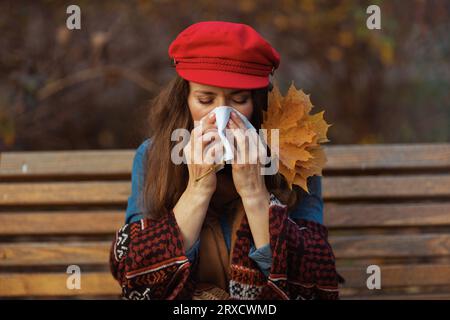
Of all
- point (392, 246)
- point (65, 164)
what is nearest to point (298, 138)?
point (392, 246)

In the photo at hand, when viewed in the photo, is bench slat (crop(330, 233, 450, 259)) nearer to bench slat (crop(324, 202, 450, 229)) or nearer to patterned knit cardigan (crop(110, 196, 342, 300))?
bench slat (crop(324, 202, 450, 229))

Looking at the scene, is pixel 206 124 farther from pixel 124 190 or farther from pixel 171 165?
pixel 124 190

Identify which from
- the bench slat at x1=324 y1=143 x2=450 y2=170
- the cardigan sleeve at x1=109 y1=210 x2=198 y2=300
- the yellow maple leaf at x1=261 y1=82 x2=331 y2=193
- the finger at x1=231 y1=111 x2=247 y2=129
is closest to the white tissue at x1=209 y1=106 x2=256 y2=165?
the finger at x1=231 y1=111 x2=247 y2=129

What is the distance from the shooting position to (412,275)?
2686 millimetres

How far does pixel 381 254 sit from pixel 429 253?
→ 192mm

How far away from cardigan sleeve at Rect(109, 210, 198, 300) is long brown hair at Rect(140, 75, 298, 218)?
0.39 ft

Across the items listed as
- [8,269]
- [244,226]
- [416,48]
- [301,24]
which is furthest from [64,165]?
[416,48]

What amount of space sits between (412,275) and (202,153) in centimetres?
115

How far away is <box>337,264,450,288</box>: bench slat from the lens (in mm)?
2680

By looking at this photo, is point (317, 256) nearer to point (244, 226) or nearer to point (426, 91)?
point (244, 226)

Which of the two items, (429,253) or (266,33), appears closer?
(429,253)

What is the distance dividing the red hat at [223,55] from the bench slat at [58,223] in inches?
36.1

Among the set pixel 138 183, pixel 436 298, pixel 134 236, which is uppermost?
pixel 138 183

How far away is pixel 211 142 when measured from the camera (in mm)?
2045
